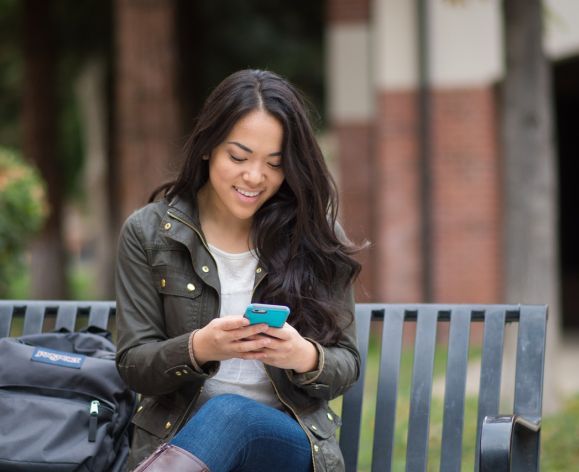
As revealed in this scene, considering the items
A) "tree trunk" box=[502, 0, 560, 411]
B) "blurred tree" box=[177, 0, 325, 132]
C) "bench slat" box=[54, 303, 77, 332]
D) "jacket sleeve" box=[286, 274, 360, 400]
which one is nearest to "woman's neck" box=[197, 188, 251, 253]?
"jacket sleeve" box=[286, 274, 360, 400]

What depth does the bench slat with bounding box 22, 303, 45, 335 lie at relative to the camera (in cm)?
387

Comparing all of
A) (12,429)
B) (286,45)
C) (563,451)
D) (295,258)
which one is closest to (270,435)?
(295,258)

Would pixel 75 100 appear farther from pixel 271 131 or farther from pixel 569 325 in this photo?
pixel 271 131

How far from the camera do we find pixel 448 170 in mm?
10141

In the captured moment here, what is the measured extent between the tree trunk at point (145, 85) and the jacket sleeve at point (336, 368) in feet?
25.9

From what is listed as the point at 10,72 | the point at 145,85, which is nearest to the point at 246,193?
the point at 145,85

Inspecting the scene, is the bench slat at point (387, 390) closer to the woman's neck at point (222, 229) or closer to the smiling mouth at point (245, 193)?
the woman's neck at point (222, 229)

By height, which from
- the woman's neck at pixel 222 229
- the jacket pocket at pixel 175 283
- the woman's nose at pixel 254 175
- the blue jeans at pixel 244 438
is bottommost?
the blue jeans at pixel 244 438

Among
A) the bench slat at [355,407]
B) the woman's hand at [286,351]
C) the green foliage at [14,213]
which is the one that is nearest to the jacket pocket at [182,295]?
the woman's hand at [286,351]

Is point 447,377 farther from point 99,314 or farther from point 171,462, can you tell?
point 99,314

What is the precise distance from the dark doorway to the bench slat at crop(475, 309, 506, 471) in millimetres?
10203

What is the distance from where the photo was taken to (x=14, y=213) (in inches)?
392

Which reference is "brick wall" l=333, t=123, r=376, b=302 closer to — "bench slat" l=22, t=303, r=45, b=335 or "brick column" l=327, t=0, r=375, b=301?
"brick column" l=327, t=0, r=375, b=301

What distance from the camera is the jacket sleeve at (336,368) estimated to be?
3.10 m
